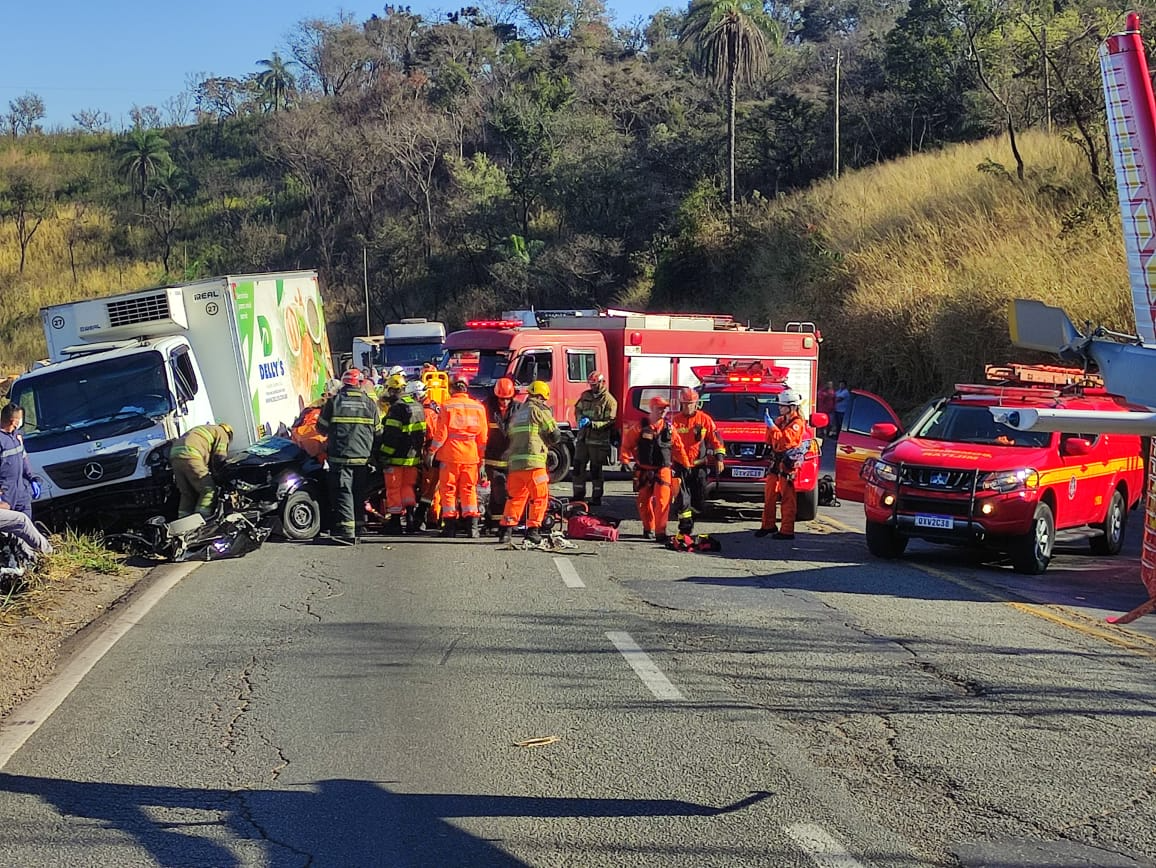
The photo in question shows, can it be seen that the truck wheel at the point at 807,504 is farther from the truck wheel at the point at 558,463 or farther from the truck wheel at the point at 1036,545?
the truck wheel at the point at 558,463

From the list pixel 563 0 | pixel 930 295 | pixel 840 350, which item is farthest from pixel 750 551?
pixel 563 0

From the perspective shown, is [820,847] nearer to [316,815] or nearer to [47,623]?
[316,815]

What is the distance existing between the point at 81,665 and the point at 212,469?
520 centimetres

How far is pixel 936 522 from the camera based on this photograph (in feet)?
42.3

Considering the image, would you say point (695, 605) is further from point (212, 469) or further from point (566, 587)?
point (212, 469)

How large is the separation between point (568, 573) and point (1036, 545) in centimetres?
478

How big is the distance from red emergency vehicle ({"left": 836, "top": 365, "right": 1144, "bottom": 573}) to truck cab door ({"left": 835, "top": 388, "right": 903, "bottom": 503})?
0.04 m

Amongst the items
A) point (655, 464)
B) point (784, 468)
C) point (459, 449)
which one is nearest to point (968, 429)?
point (784, 468)

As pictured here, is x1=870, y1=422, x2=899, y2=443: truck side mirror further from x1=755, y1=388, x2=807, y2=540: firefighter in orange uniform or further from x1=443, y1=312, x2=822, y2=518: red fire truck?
x1=443, y1=312, x2=822, y2=518: red fire truck

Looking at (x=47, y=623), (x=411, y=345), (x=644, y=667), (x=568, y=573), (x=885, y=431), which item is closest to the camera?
(x=644, y=667)

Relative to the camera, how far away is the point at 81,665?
8.64 metres

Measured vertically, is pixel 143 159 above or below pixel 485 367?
above

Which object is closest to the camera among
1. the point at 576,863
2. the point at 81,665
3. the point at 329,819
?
the point at 576,863

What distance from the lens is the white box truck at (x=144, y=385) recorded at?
1386 cm
